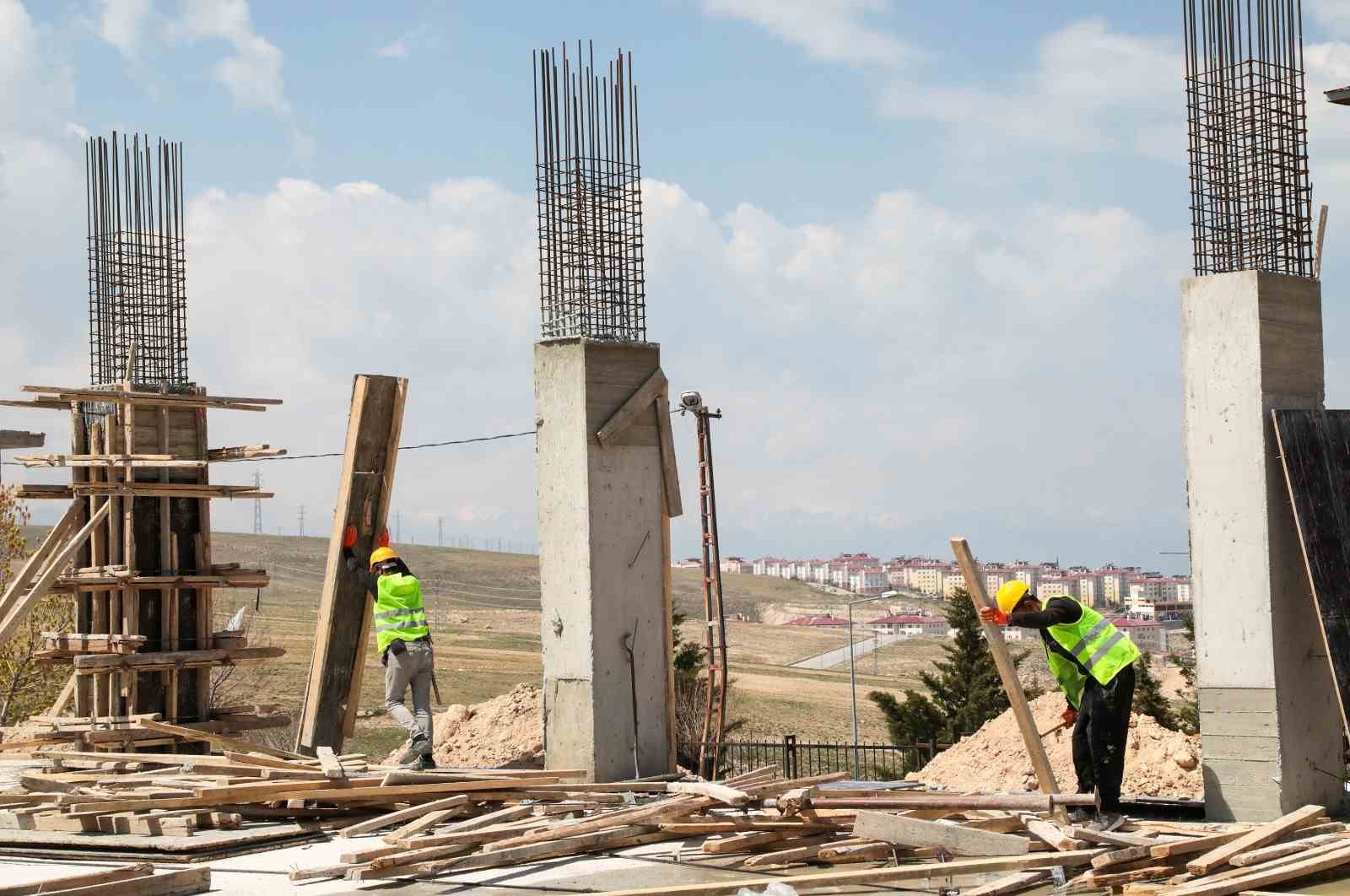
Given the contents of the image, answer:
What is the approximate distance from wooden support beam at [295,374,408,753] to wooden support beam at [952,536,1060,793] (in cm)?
660

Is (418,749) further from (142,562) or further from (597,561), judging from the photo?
(142,562)

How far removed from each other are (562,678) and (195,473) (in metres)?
6.39

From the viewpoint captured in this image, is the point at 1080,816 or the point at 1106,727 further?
the point at 1080,816

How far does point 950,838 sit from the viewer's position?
9828 mm

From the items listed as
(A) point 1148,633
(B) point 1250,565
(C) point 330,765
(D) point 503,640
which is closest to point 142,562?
(C) point 330,765

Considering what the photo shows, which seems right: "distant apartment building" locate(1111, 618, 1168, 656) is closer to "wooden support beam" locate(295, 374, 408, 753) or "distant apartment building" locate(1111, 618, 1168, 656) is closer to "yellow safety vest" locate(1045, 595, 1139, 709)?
"wooden support beam" locate(295, 374, 408, 753)

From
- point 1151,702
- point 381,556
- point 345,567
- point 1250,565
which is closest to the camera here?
point 1250,565

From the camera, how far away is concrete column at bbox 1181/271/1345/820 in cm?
1104

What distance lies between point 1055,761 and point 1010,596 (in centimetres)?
695

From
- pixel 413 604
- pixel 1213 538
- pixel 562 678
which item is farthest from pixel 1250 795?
pixel 413 604

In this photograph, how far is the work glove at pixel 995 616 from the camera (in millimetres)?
10641

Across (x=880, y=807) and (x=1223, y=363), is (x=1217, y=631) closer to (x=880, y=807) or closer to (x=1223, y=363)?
(x=1223, y=363)

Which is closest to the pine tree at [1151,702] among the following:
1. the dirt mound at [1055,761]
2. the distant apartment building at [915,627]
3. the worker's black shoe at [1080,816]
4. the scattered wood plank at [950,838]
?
the dirt mound at [1055,761]

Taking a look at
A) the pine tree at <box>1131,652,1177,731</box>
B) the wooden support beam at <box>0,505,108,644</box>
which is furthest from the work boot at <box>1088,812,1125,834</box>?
the pine tree at <box>1131,652,1177,731</box>
